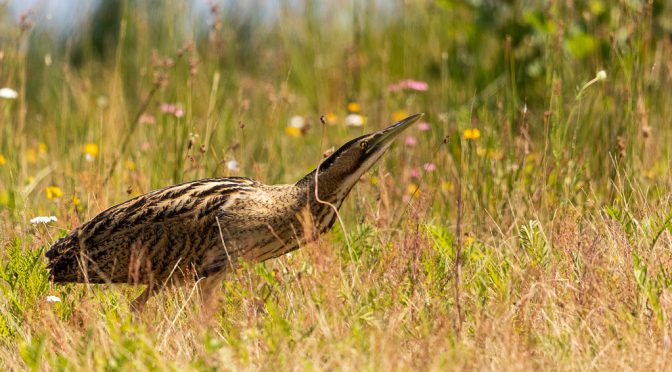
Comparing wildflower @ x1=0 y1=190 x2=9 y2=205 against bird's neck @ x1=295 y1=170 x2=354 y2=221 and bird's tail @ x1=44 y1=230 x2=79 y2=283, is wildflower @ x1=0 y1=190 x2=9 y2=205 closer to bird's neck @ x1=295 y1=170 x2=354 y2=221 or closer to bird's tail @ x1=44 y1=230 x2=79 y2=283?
bird's tail @ x1=44 y1=230 x2=79 y2=283

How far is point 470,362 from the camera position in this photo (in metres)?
3.30

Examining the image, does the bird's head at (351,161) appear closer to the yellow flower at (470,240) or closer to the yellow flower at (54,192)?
the yellow flower at (470,240)

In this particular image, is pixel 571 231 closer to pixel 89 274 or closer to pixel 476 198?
pixel 476 198

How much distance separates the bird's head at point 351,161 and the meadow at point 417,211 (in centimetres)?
22

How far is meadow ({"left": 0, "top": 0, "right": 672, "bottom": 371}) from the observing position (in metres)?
3.49

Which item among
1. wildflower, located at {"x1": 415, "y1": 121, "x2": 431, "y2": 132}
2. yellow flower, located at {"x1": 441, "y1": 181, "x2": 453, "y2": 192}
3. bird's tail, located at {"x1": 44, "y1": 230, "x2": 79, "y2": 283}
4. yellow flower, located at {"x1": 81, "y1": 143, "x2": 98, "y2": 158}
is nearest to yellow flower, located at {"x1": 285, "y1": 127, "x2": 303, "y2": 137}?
wildflower, located at {"x1": 415, "y1": 121, "x2": 431, "y2": 132}

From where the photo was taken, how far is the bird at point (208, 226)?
4305 millimetres

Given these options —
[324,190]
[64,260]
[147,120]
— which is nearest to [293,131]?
[147,120]

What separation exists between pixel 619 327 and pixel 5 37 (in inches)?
263

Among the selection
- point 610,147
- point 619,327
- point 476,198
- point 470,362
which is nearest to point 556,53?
point 610,147

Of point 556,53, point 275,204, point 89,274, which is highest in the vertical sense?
point 556,53

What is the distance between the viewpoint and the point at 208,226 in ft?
14.4

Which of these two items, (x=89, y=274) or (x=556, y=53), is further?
(x=556, y=53)

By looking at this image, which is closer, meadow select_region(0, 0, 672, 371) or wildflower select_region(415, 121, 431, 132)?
meadow select_region(0, 0, 672, 371)
